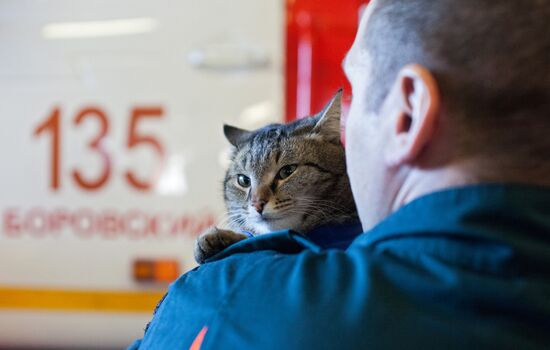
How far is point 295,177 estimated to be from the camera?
1271 mm

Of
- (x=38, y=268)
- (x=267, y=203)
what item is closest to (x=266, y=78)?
(x=267, y=203)

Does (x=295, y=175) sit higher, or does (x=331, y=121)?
(x=331, y=121)

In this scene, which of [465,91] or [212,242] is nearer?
[465,91]

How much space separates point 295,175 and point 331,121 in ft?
0.47

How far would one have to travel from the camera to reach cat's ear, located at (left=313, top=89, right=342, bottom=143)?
124 cm

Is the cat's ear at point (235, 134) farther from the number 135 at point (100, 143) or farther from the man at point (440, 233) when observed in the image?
the man at point (440, 233)

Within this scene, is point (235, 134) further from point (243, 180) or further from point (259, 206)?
point (259, 206)

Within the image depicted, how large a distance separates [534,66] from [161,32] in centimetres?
135

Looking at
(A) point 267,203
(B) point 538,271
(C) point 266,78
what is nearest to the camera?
(B) point 538,271

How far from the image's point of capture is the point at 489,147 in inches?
23.0

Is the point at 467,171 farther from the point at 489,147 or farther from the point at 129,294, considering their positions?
the point at 129,294

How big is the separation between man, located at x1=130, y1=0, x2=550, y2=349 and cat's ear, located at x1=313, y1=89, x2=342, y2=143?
58cm

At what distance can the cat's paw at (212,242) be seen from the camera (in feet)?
3.23

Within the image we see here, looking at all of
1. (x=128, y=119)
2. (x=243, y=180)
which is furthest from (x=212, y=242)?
(x=128, y=119)
